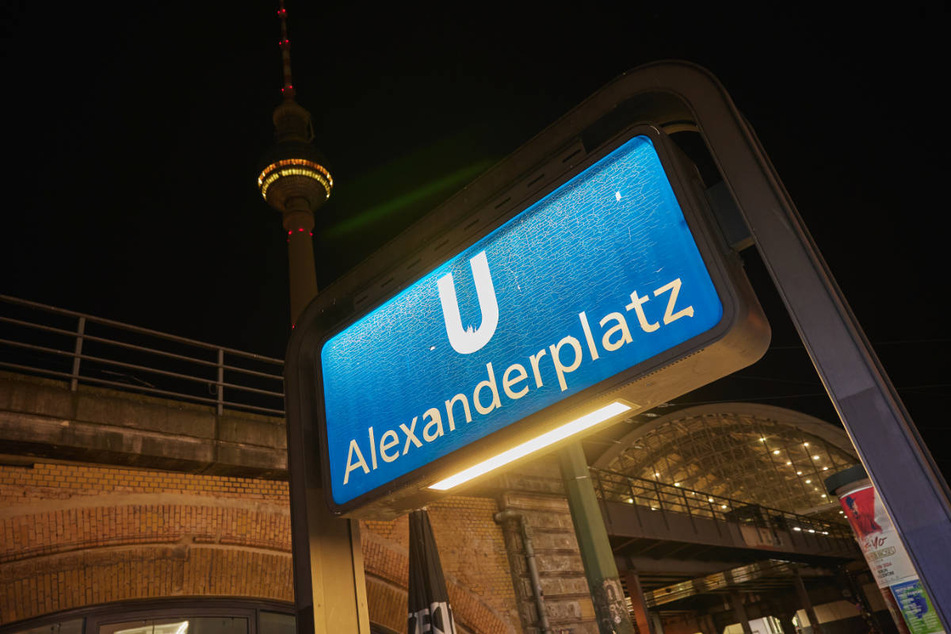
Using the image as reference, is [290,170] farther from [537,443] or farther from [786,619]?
[786,619]

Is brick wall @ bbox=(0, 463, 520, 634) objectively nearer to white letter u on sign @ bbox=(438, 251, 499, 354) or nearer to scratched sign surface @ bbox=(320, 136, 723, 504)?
scratched sign surface @ bbox=(320, 136, 723, 504)

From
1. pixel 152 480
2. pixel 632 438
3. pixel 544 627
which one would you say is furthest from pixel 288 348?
pixel 632 438

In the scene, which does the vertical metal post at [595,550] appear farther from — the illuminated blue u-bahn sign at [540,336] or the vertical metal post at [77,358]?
the vertical metal post at [77,358]

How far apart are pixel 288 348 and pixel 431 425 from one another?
37.3 inches

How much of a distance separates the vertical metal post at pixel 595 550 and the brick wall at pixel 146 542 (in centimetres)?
307

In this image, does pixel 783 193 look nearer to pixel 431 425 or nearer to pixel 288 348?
pixel 431 425

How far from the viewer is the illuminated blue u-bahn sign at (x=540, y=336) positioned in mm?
1402

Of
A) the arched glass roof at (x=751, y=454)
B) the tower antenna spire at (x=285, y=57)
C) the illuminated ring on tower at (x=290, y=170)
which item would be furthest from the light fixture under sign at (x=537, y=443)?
the arched glass roof at (x=751, y=454)

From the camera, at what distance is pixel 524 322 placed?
1.68 metres

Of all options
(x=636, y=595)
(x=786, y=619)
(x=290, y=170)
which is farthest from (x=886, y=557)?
(x=786, y=619)

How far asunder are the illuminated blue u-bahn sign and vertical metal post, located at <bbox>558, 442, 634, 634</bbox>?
5125 mm

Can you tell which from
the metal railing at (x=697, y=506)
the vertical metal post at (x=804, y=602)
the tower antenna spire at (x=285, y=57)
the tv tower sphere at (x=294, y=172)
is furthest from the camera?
the vertical metal post at (x=804, y=602)

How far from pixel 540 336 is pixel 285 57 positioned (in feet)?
56.3

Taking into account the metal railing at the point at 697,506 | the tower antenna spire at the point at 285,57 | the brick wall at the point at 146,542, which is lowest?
the brick wall at the point at 146,542
